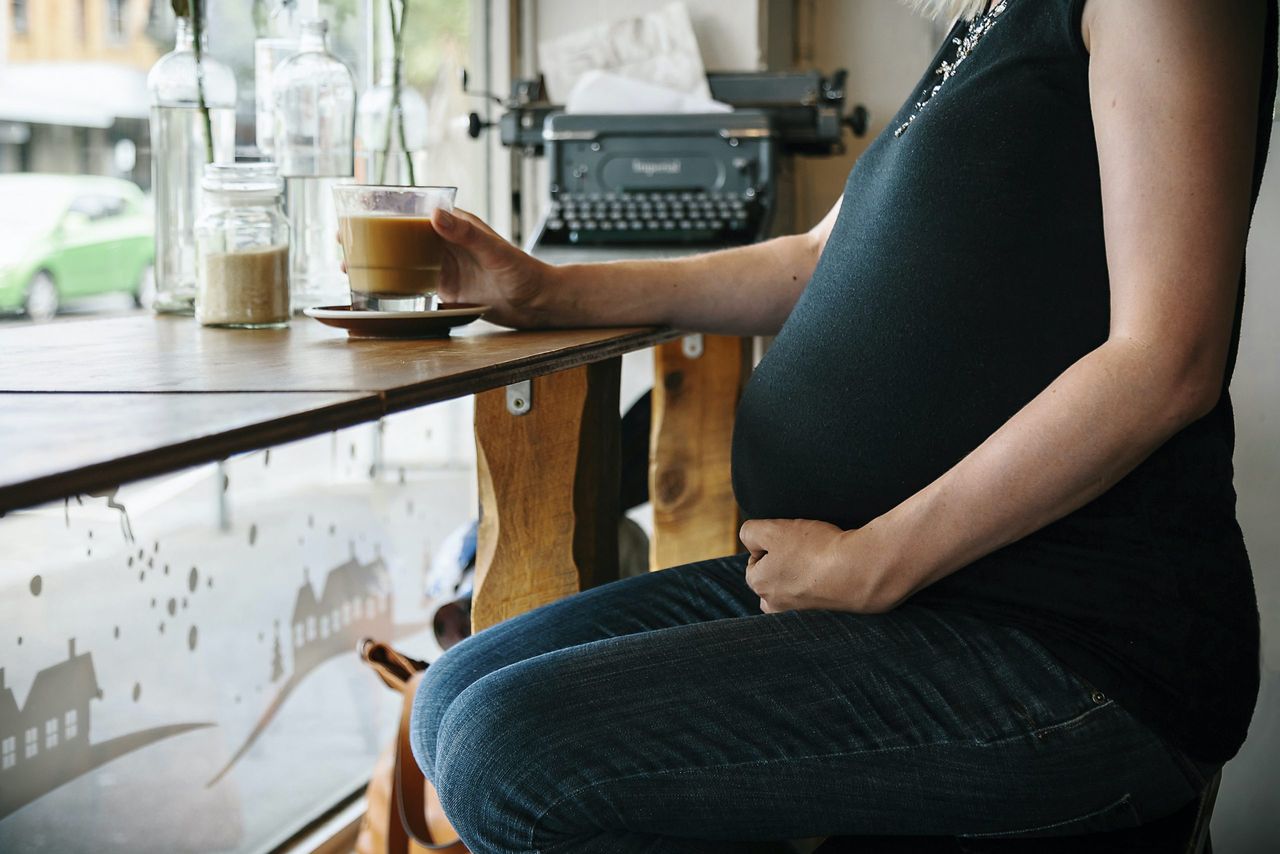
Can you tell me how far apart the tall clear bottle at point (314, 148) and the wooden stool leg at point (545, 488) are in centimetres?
31

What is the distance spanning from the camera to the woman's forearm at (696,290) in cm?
127

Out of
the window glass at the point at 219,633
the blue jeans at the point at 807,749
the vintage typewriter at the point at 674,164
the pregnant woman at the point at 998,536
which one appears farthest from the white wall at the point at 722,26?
the blue jeans at the point at 807,749

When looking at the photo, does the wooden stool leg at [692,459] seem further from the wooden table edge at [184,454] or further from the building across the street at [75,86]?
the wooden table edge at [184,454]

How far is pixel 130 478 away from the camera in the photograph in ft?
1.89

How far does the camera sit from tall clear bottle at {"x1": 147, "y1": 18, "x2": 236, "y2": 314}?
134cm

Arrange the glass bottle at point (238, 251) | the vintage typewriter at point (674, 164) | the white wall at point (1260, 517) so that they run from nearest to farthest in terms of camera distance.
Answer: the glass bottle at point (238, 251) → the white wall at point (1260, 517) → the vintage typewriter at point (674, 164)

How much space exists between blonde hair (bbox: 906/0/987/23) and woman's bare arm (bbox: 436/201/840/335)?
21 cm

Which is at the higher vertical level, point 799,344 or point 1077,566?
point 799,344

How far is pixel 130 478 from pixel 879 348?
0.55m

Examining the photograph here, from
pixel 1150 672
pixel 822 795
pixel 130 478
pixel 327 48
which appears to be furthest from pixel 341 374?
pixel 327 48

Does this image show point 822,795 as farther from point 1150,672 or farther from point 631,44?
point 631,44

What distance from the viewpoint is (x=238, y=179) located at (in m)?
1.21

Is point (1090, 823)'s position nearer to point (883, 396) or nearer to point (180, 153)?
point (883, 396)

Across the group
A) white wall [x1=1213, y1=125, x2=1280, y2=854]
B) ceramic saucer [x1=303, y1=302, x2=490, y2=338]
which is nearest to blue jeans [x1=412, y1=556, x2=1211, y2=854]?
ceramic saucer [x1=303, y1=302, x2=490, y2=338]
